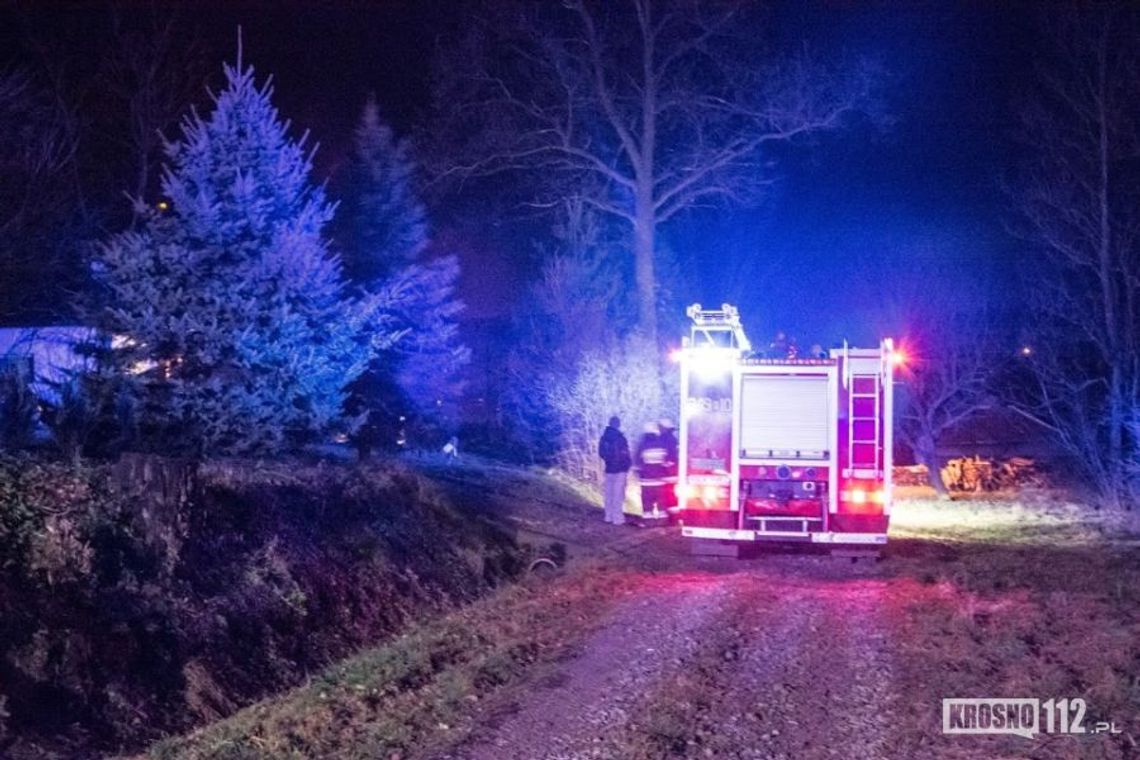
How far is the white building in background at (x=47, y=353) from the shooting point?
487 inches

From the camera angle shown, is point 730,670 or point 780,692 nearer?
point 780,692

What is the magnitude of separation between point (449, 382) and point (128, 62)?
785 inches

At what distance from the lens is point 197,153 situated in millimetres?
12883

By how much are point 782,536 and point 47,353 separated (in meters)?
10.1

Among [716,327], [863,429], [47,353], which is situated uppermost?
[716,327]

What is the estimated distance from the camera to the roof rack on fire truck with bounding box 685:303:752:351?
16469mm

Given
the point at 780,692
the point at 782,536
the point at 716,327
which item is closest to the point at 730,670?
the point at 780,692

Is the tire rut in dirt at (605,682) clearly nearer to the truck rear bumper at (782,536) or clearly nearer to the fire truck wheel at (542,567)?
the fire truck wheel at (542,567)

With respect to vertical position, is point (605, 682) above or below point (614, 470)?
below

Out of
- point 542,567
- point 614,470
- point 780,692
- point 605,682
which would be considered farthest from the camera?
point 614,470

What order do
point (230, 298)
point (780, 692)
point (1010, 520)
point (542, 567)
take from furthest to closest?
point (1010, 520) → point (542, 567) → point (230, 298) → point (780, 692)

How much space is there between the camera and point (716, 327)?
1661 cm

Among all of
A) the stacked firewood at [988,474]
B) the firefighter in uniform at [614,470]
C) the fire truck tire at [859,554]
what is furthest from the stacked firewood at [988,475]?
the fire truck tire at [859,554]

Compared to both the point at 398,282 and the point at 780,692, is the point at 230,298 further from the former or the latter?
the point at 780,692
